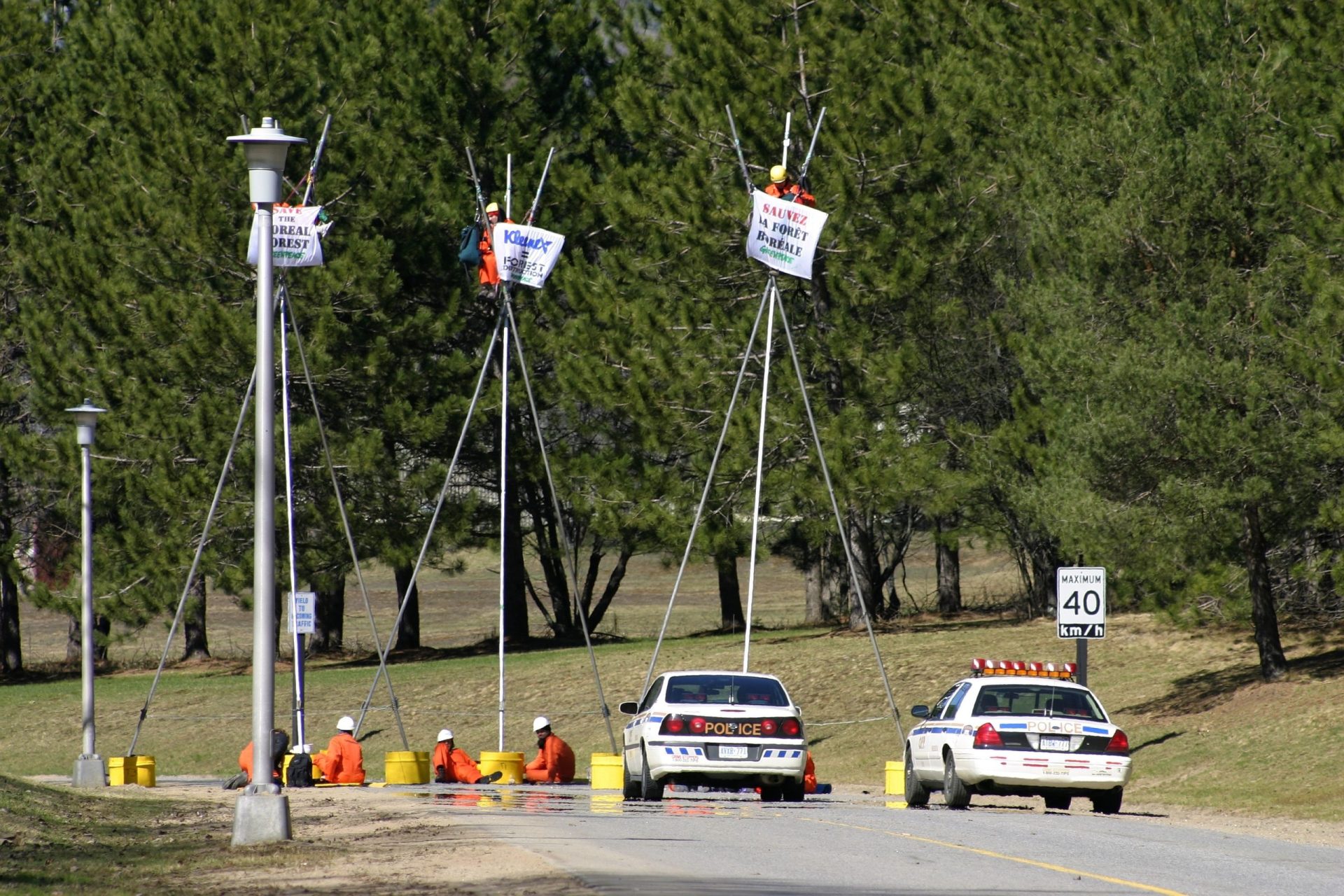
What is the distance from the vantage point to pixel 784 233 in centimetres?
3078

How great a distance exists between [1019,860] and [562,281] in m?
31.6

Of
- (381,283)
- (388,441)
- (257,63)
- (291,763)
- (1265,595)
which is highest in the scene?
(257,63)

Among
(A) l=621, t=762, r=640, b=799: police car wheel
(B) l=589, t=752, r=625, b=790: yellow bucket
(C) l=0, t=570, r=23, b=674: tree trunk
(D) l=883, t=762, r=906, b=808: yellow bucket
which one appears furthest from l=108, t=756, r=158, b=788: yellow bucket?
(C) l=0, t=570, r=23, b=674: tree trunk

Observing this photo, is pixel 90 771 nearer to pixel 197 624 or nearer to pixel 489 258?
pixel 489 258

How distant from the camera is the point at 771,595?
267 feet

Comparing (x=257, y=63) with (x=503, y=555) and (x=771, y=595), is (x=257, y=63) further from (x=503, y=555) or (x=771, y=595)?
(x=771, y=595)

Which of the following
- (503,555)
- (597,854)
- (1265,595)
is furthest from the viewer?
(503,555)

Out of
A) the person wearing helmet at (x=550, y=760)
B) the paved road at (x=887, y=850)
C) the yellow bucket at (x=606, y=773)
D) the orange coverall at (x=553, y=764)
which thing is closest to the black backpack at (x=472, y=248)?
the person wearing helmet at (x=550, y=760)

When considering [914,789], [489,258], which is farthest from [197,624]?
[914,789]

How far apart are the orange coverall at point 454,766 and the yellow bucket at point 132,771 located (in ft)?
14.7

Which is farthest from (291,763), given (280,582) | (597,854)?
(280,582)

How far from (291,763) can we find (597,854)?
43.1 feet

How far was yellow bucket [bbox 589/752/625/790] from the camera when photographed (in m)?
26.8

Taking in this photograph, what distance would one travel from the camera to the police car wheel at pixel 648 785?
22.1 meters
